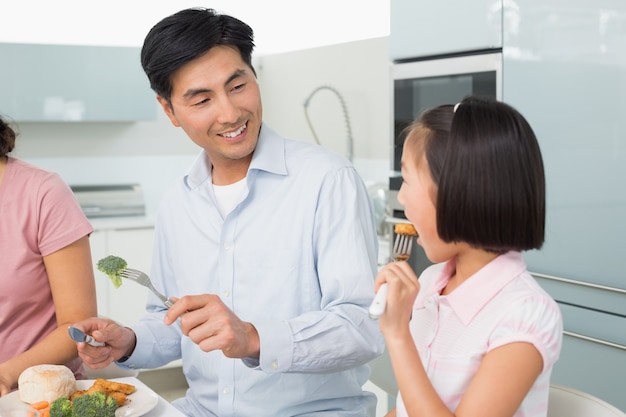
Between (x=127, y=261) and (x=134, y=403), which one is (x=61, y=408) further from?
(x=127, y=261)

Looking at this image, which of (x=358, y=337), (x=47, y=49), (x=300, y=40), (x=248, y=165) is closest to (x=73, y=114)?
(x=47, y=49)

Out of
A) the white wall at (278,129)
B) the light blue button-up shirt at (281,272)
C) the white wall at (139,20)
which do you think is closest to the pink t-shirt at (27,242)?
the light blue button-up shirt at (281,272)

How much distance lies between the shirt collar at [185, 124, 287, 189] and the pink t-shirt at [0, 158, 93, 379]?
26cm

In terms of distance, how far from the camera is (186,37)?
1.79 meters

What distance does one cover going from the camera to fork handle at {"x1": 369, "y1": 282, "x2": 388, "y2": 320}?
1.17m

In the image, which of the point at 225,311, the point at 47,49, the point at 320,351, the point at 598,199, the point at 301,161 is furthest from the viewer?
the point at 47,49

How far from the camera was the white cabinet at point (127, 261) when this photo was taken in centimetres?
452

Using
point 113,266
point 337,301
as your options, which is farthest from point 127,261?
point 113,266

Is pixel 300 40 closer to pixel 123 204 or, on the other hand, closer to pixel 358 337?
pixel 123 204

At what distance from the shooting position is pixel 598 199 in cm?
233

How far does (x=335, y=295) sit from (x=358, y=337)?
118mm

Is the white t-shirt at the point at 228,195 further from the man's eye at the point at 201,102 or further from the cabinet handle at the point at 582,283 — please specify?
the cabinet handle at the point at 582,283

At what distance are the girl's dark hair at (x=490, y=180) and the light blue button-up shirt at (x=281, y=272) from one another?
0.51 m

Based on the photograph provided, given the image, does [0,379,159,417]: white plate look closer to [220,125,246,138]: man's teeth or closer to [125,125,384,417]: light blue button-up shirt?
[125,125,384,417]: light blue button-up shirt
